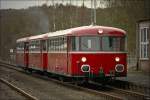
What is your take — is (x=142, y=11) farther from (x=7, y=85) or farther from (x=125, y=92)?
(x=125, y=92)

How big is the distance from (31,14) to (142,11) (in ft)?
246

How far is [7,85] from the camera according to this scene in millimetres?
24000

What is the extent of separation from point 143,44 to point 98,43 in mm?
10941

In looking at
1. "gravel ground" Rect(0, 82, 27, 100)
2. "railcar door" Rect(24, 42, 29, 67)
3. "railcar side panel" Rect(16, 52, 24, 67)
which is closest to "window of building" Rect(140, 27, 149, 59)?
"railcar door" Rect(24, 42, 29, 67)

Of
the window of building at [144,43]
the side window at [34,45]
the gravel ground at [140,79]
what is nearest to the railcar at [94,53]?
the gravel ground at [140,79]

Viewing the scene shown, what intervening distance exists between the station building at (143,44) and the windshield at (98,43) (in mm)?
8983

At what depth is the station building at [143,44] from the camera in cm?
3088

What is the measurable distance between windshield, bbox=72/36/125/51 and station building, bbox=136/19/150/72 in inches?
354

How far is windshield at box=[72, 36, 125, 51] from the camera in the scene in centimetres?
2142

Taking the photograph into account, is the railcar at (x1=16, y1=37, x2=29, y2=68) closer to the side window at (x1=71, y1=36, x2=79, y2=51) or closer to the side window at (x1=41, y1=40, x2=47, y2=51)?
the side window at (x1=41, y1=40, x2=47, y2=51)

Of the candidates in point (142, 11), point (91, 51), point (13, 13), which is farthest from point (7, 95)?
point (13, 13)

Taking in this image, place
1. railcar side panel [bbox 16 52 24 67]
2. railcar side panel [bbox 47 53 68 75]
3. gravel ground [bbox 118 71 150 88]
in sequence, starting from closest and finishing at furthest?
gravel ground [bbox 118 71 150 88] < railcar side panel [bbox 47 53 68 75] < railcar side panel [bbox 16 52 24 67]

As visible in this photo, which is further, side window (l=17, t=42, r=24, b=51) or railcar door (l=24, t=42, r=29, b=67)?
side window (l=17, t=42, r=24, b=51)

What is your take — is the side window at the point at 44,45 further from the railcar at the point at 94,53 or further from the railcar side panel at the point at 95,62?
the railcar side panel at the point at 95,62
